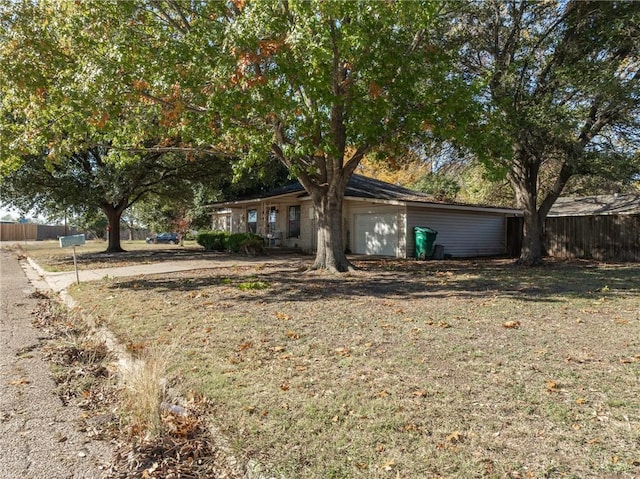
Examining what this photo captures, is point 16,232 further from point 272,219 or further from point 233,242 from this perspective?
point 233,242

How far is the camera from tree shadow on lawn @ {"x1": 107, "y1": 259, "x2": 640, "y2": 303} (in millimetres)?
9109

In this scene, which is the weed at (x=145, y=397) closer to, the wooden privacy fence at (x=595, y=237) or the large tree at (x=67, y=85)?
the large tree at (x=67, y=85)

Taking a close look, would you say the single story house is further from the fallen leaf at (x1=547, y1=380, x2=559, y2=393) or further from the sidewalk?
the fallen leaf at (x1=547, y1=380, x2=559, y2=393)

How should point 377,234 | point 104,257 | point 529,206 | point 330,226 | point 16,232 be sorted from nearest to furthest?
point 330,226 → point 529,206 → point 377,234 → point 104,257 → point 16,232

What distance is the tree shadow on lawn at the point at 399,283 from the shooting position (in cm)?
911

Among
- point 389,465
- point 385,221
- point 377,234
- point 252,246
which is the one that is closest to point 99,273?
point 252,246

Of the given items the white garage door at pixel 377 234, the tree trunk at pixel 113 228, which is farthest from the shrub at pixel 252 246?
the tree trunk at pixel 113 228

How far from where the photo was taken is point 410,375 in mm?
4289

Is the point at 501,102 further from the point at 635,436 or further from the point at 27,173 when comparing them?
the point at 27,173

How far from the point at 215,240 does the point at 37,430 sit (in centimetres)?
2118

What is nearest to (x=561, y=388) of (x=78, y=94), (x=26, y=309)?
(x=26, y=309)

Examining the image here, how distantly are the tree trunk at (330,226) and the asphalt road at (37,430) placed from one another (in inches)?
323

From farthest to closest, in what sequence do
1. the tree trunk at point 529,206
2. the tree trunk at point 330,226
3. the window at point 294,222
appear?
the window at point 294,222 < the tree trunk at point 529,206 < the tree trunk at point 330,226

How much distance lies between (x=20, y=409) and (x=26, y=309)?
5.52 meters
